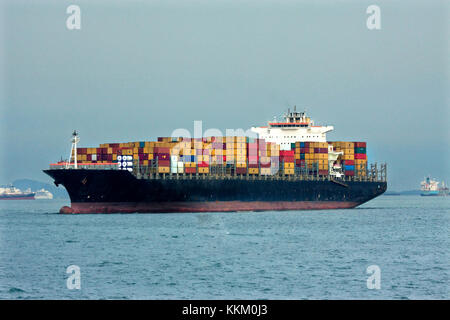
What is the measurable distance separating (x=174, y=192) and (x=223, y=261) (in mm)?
30551

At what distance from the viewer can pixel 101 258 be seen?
38.8 meters

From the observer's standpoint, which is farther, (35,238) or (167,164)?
(167,164)

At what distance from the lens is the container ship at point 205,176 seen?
65750 millimetres

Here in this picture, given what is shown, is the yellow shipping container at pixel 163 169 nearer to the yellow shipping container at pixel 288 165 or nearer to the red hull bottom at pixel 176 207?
the red hull bottom at pixel 176 207

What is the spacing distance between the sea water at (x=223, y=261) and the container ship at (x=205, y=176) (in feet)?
20.8

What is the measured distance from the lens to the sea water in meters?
29.6

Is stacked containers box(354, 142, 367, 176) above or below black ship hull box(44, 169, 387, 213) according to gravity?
above

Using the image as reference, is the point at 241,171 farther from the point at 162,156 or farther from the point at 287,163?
the point at 162,156

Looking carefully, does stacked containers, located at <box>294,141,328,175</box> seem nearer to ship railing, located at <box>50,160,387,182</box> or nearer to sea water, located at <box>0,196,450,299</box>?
ship railing, located at <box>50,160,387,182</box>

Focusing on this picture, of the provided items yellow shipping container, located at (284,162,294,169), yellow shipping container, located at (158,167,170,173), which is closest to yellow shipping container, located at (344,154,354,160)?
yellow shipping container, located at (284,162,294,169)
